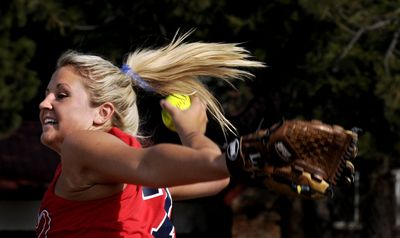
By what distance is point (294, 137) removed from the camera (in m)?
2.70

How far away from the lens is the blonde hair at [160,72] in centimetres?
370

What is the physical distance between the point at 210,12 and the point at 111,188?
4781mm

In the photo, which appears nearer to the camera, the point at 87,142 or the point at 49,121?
the point at 87,142

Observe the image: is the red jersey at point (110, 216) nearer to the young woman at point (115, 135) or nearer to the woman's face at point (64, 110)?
the young woman at point (115, 135)

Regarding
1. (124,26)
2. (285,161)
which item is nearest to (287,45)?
(124,26)

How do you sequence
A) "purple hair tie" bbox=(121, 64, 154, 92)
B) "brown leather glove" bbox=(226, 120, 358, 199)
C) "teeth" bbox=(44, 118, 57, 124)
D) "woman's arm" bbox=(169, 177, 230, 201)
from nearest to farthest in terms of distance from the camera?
1. "brown leather glove" bbox=(226, 120, 358, 199)
2. "teeth" bbox=(44, 118, 57, 124)
3. "purple hair tie" bbox=(121, 64, 154, 92)
4. "woman's arm" bbox=(169, 177, 230, 201)

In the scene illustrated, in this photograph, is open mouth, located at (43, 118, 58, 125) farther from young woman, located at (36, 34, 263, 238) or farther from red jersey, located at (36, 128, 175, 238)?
red jersey, located at (36, 128, 175, 238)

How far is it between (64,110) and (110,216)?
433 mm

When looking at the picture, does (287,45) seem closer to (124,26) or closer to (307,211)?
(124,26)

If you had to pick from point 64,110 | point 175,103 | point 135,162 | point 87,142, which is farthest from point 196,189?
point 135,162

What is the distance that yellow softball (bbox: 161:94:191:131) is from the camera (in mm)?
3707

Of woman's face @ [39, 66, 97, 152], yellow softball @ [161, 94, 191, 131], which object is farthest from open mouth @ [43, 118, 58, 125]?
yellow softball @ [161, 94, 191, 131]

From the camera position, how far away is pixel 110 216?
3506 millimetres

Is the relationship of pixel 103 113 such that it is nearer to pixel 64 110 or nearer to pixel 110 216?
pixel 64 110
